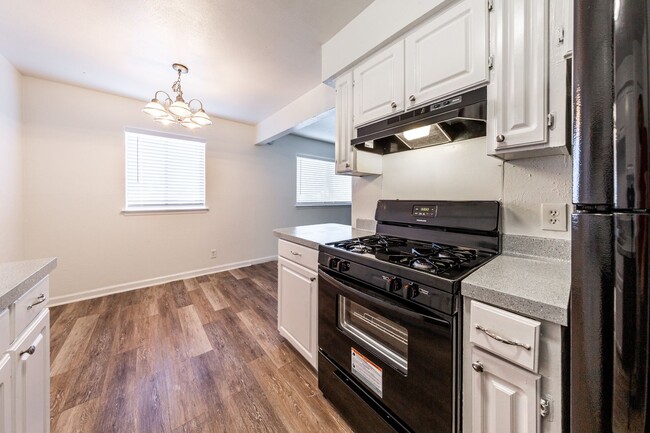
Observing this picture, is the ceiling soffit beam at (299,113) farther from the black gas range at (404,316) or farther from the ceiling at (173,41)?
the black gas range at (404,316)

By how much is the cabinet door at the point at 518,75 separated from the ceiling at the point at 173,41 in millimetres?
1003

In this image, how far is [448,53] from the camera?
1246 mm

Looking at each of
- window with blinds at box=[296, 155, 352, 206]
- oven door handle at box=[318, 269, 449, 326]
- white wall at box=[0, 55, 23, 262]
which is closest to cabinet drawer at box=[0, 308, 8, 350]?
oven door handle at box=[318, 269, 449, 326]

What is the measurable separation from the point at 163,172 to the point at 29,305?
294 cm

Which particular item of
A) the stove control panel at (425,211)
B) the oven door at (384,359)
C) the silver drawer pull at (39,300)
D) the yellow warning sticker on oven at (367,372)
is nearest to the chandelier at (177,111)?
the silver drawer pull at (39,300)

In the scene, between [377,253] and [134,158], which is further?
[134,158]

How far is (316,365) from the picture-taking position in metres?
1.56

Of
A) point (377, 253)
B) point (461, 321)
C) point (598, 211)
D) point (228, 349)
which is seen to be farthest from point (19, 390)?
point (598, 211)

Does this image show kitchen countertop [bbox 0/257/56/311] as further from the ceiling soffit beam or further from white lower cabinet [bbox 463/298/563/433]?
the ceiling soffit beam

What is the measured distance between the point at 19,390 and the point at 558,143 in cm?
220

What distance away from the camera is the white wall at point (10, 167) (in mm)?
2174

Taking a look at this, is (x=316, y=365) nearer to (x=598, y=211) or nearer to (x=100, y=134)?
(x=598, y=211)

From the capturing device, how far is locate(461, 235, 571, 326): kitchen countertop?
2.30ft

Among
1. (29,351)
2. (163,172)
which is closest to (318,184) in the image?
(163,172)
